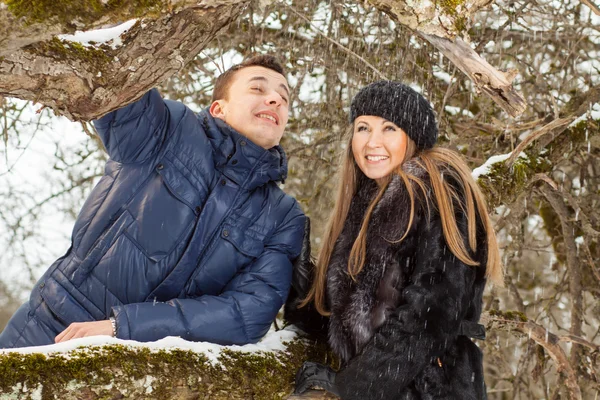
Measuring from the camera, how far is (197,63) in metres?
4.00

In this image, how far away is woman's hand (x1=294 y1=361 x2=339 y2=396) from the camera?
2326mm

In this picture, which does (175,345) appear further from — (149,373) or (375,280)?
(375,280)

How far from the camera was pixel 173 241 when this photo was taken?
2518 mm

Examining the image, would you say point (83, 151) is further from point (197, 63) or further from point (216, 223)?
point (216, 223)

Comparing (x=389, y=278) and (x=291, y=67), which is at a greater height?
(x=291, y=67)

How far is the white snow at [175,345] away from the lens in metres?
1.90

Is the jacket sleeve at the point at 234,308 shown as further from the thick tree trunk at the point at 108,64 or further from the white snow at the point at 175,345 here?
the thick tree trunk at the point at 108,64

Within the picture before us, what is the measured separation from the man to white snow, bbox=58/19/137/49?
0.61 m

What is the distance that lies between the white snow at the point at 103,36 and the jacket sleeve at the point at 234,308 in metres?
1.02

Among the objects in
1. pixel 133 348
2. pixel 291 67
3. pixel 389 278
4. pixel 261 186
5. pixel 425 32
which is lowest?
pixel 133 348

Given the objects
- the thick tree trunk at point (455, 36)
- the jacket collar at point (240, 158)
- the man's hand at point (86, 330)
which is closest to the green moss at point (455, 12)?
the thick tree trunk at point (455, 36)

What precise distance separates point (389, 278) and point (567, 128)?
2.31 m

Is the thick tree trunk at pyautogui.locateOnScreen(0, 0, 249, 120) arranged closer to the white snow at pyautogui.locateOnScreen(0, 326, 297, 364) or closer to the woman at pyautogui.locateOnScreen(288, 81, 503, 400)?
the white snow at pyautogui.locateOnScreen(0, 326, 297, 364)

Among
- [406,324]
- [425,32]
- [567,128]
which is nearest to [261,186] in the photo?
[406,324]
